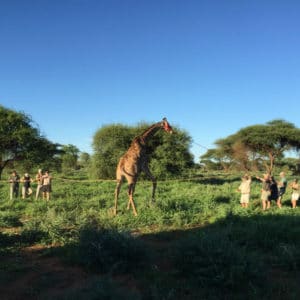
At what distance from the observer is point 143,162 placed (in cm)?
1184

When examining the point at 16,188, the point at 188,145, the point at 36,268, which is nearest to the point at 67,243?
the point at 36,268

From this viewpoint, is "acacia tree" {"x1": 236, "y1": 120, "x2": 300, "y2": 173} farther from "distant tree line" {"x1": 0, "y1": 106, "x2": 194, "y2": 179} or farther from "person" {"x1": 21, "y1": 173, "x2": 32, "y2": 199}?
"person" {"x1": 21, "y1": 173, "x2": 32, "y2": 199}

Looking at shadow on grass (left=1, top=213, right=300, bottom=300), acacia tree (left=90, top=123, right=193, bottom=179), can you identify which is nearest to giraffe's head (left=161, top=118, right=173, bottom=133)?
shadow on grass (left=1, top=213, right=300, bottom=300)

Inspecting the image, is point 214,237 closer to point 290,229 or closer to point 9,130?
point 290,229

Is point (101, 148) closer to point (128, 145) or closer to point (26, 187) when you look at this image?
point (128, 145)

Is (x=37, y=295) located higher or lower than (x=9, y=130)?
lower

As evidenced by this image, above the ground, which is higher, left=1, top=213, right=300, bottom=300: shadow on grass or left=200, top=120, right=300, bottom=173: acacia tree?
left=200, top=120, right=300, bottom=173: acacia tree

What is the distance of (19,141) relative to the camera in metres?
23.2

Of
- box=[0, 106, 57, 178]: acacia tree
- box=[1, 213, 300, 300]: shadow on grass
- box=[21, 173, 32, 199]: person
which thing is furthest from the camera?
box=[0, 106, 57, 178]: acacia tree

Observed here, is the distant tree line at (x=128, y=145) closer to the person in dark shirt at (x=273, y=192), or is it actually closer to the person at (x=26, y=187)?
the person at (x=26, y=187)

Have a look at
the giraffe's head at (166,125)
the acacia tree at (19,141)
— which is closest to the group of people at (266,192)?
the giraffe's head at (166,125)

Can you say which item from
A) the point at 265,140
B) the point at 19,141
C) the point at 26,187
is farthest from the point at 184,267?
the point at 265,140

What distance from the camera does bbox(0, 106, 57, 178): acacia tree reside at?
76.2 feet

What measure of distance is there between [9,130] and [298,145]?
23.9 m
